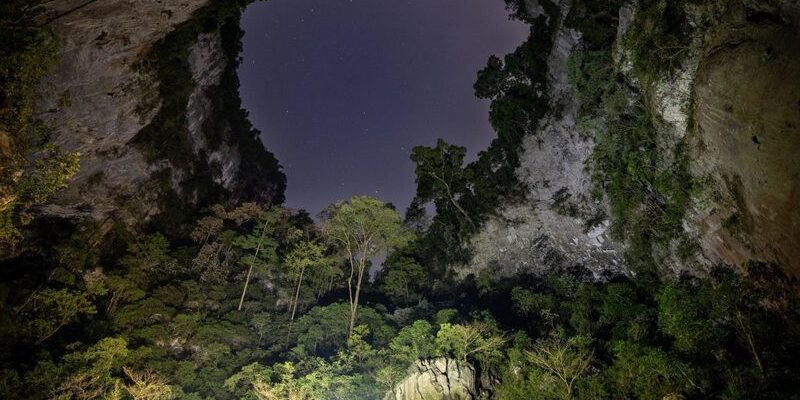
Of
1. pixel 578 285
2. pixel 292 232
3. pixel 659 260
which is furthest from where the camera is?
pixel 292 232

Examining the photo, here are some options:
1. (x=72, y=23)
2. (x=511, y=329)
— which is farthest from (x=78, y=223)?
(x=511, y=329)

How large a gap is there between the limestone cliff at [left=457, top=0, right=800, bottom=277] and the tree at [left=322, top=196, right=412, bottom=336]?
8245mm

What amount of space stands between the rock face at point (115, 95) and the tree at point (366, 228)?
41.5 feet

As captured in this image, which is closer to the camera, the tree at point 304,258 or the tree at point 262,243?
the tree at point 304,258

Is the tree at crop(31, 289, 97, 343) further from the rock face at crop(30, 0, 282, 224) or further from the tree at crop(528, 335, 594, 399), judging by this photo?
the tree at crop(528, 335, 594, 399)

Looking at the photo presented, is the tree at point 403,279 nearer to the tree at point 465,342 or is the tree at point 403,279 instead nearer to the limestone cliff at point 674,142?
the limestone cliff at point 674,142

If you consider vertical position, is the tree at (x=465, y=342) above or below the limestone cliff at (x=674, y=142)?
below

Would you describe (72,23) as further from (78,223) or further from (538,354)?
(538,354)

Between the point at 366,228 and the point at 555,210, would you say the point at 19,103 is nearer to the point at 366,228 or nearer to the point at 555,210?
the point at 366,228

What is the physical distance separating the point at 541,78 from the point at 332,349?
2124cm

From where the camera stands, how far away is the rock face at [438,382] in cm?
1477

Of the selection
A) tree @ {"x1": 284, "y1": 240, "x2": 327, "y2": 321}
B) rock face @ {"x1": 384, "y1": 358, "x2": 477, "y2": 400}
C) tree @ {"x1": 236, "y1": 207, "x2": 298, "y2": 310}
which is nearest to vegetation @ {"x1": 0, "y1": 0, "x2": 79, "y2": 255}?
tree @ {"x1": 236, "y1": 207, "x2": 298, "y2": 310}

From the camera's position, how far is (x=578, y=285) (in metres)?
19.5

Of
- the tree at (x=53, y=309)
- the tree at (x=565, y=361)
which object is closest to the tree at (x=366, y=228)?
the tree at (x=565, y=361)
